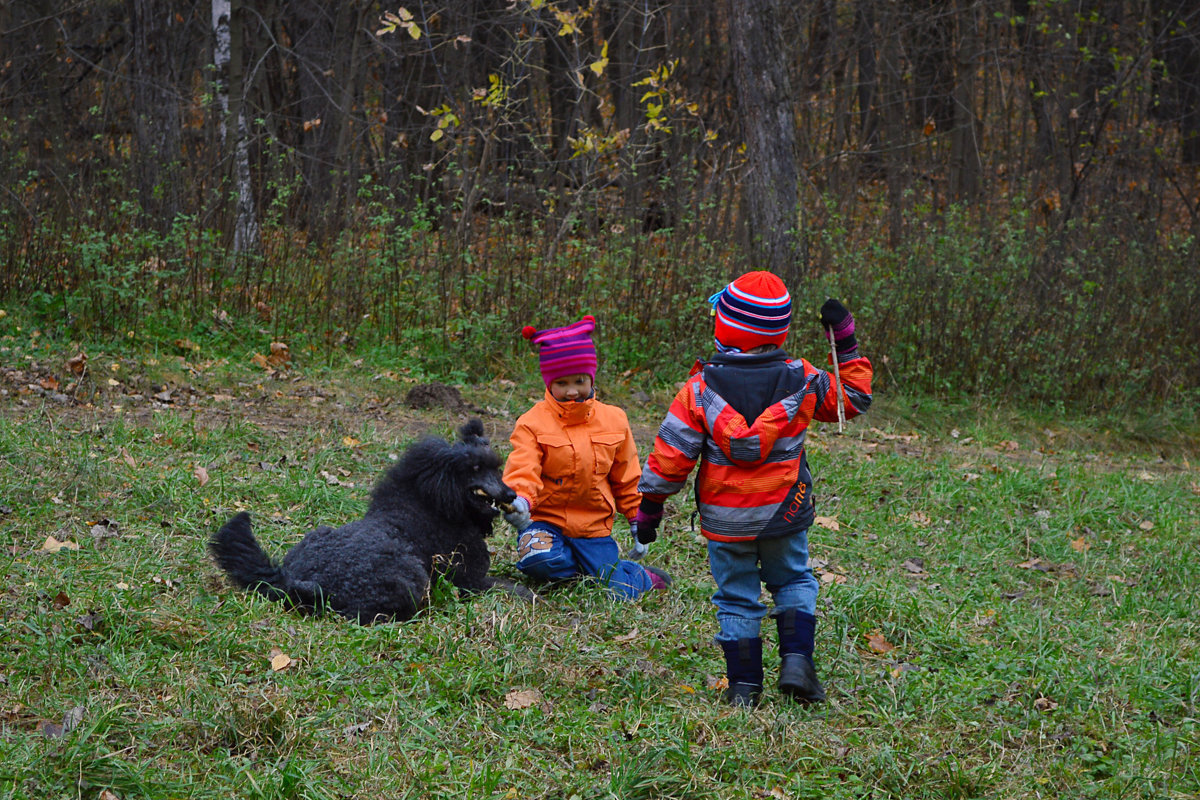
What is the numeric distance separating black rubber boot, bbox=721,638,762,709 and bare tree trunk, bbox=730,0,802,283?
7.90 metres

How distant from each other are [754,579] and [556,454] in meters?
1.19

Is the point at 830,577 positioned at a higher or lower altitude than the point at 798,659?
lower

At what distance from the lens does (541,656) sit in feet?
13.3

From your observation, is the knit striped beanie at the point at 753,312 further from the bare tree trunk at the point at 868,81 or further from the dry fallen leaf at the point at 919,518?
the bare tree trunk at the point at 868,81

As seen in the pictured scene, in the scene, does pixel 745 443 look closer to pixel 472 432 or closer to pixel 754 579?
pixel 754 579

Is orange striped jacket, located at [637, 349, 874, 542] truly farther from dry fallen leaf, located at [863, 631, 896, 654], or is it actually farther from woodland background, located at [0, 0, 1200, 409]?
woodland background, located at [0, 0, 1200, 409]

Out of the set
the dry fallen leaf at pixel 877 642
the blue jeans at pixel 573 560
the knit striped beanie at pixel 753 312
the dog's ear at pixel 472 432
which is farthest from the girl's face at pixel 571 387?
the dry fallen leaf at pixel 877 642

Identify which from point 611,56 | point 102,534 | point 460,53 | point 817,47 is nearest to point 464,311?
point 102,534

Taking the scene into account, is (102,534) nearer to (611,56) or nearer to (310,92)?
(310,92)

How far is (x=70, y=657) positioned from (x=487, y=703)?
4.79ft

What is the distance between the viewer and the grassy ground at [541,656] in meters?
3.20

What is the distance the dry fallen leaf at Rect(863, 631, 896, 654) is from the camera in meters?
4.71

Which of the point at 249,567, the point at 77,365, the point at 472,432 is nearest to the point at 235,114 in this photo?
the point at 77,365

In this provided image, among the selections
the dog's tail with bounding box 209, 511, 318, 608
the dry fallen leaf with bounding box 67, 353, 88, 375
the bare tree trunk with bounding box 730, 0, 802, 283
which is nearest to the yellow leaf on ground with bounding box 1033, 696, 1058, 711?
the dog's tail with bounding box 209, 511, 318, 608
